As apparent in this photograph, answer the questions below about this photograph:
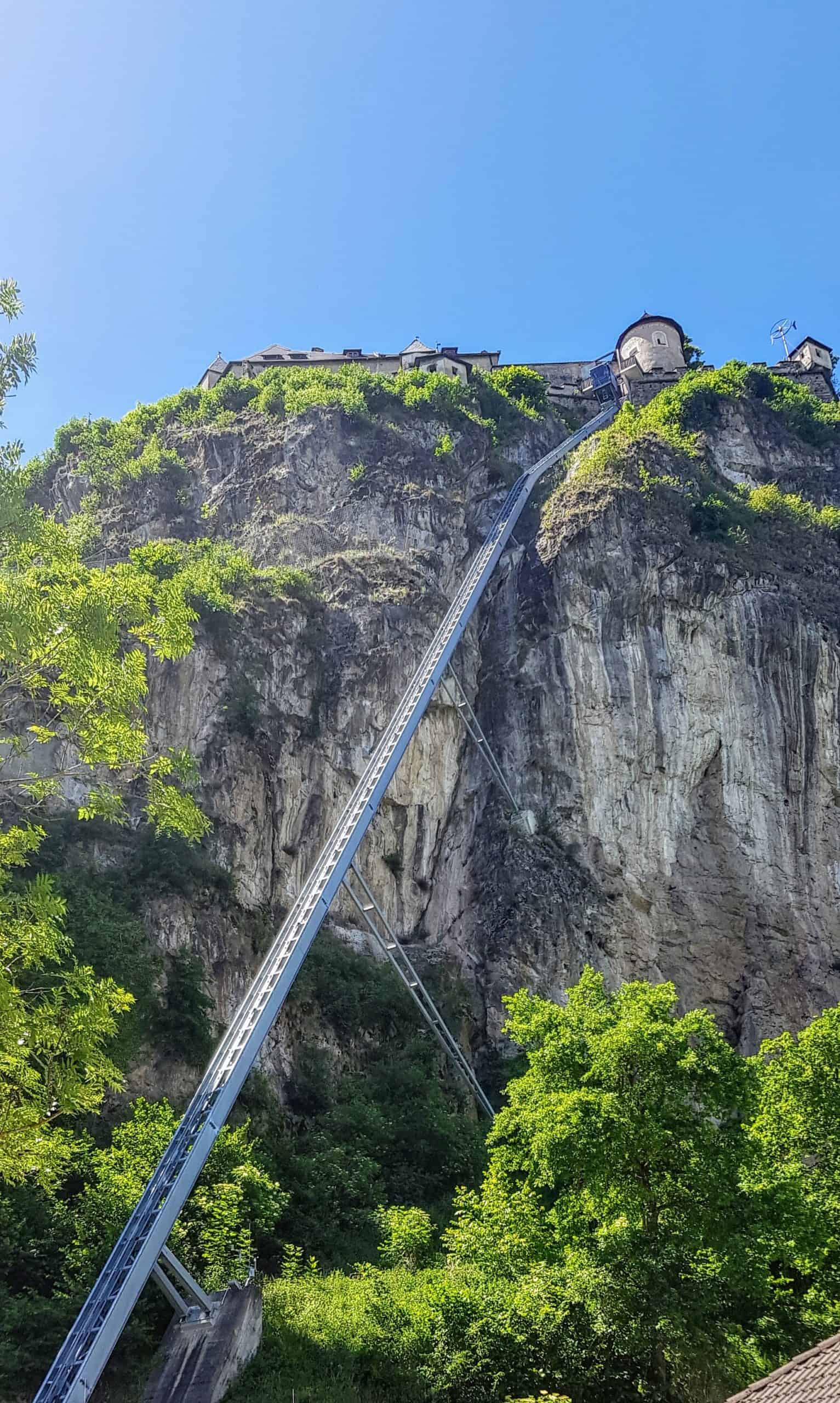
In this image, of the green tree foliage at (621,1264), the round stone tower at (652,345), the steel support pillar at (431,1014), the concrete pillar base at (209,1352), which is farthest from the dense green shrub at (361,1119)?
the round stone tower at (652,345)

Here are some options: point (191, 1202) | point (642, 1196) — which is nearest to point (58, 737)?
point (191, 1202)

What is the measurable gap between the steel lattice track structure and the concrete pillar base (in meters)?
0.90

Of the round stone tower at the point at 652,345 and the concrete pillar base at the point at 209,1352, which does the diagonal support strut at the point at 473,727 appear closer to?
the concrete pillar base at the point at 209,1352

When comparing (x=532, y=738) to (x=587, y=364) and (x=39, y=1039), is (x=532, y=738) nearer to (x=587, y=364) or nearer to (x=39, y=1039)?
(x=39, y=1039)

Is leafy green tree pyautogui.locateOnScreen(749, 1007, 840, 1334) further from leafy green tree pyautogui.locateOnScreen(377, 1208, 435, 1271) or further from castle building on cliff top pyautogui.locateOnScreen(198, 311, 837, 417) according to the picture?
castle building on cliff top pyautogui.locateOnScreen(198, 311, 837, 417)

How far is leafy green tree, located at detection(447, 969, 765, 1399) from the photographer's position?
1093cm

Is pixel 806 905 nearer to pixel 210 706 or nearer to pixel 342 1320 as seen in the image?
pixel 210 706

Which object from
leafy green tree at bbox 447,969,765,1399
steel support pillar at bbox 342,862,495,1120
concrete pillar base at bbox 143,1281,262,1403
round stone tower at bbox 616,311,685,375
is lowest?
concrete pillar base at bbox 143,1281,262,1403

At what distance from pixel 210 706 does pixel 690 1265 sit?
15725 mm

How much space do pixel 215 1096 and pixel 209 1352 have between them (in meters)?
2.72

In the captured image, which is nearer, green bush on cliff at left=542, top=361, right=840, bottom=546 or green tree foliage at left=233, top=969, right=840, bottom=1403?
green tree foliage at left=233, top=969, right=840, bottom=1403

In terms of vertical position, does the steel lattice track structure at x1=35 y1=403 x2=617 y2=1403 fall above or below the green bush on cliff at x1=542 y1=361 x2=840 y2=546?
below

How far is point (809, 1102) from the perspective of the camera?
13.3 meters

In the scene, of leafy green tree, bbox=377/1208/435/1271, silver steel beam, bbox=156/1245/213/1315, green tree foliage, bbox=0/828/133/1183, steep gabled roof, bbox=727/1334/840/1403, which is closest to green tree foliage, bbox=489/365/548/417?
leafy green tree, bbox=377/1208/435/1271
